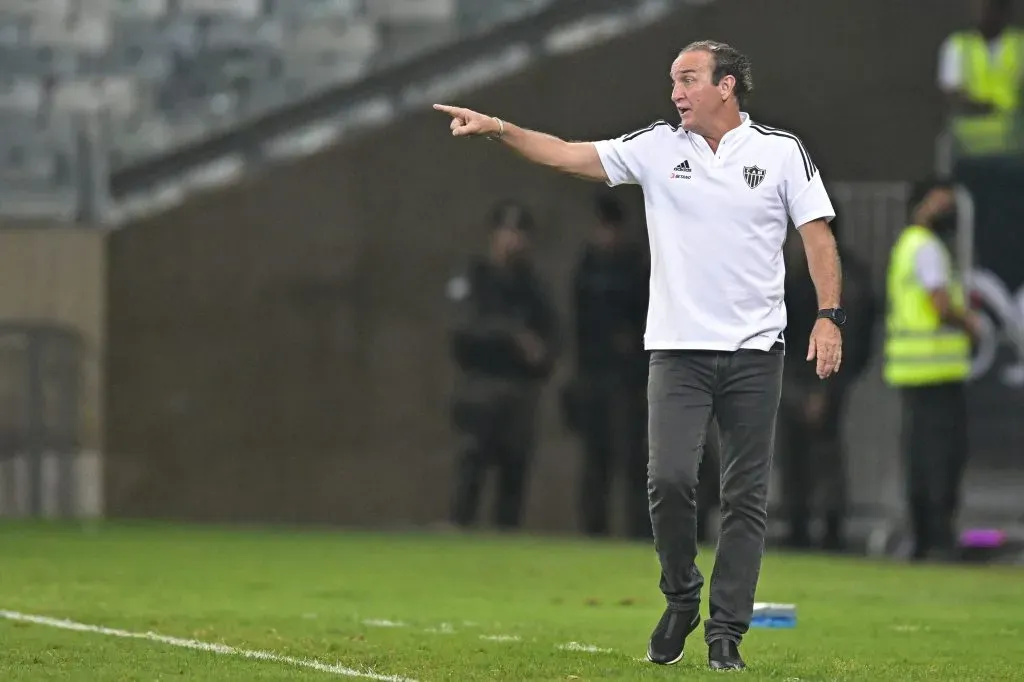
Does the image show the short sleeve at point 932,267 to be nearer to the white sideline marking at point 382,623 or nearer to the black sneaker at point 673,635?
the white sideline marking at point 382,623

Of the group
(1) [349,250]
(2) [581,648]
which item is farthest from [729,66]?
(1) [349,250]

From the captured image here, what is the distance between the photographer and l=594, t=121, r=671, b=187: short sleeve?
7902 millimetres

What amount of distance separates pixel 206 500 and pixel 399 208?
2.64 meters

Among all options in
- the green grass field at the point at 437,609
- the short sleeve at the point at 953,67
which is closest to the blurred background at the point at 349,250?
the short sleeve at the point at 953,67

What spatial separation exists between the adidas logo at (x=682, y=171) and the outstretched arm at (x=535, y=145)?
255 mm

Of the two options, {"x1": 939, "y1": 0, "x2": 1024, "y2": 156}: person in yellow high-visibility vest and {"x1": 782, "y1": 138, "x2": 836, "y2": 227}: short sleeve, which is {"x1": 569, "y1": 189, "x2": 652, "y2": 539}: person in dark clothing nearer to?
{"x1": 939, "y1": 0, "x2": 1024, "y2": 156}: person in yellow high-visibility vest

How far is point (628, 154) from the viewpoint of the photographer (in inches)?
312

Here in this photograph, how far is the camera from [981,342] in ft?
48.9

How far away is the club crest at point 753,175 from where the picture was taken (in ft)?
25.4

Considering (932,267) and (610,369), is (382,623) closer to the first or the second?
(932,267)

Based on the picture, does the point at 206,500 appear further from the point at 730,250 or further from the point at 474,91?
the point at 730,250

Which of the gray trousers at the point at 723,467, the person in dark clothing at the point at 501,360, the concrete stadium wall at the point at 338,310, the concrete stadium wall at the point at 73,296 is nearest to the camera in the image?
the gray trousers at the point at 723,467

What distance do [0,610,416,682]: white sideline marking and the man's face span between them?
2.11 metres

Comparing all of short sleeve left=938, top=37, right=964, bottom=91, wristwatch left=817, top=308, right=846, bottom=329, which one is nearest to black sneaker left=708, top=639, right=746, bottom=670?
wristwatch left=817, top=308, right=846, bottom=329
